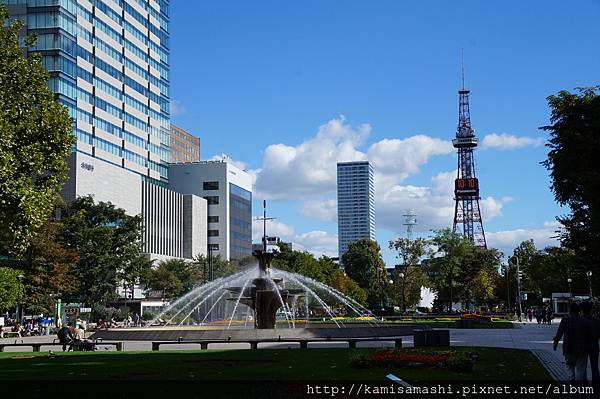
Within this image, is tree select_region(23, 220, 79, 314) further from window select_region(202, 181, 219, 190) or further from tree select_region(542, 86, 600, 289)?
window select_region(202, 181, 219, 190)

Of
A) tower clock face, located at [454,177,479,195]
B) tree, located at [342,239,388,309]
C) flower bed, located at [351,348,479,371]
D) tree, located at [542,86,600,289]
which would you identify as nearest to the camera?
flower bed, located at [351,348,479,371]

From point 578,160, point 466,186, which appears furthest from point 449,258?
point 466,186

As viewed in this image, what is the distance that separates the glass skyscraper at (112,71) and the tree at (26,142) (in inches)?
2322

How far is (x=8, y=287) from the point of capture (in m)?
57.4

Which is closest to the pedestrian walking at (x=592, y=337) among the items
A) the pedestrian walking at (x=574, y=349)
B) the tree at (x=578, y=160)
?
the pedestrian walking at (x=574, y=349)

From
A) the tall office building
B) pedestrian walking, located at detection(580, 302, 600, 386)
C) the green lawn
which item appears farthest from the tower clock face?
pedestrian walking, located at detection(580, 302, 600, 386)

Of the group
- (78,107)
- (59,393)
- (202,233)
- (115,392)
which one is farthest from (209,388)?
(202,233)

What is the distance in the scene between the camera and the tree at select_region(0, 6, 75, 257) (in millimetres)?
30250

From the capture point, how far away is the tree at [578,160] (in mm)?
35750

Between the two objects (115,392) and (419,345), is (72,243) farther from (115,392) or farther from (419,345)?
(115,392)

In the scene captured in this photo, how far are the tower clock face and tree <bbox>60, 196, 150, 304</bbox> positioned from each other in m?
102

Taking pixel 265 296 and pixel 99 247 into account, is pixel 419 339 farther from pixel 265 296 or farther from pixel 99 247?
pixel 99 247

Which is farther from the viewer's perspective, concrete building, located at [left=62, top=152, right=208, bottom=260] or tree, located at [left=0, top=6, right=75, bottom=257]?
concrete building, located at [left=62, top=152, right=208, bottom=260]

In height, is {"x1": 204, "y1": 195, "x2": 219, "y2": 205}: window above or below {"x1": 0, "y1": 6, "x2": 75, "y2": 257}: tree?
above
